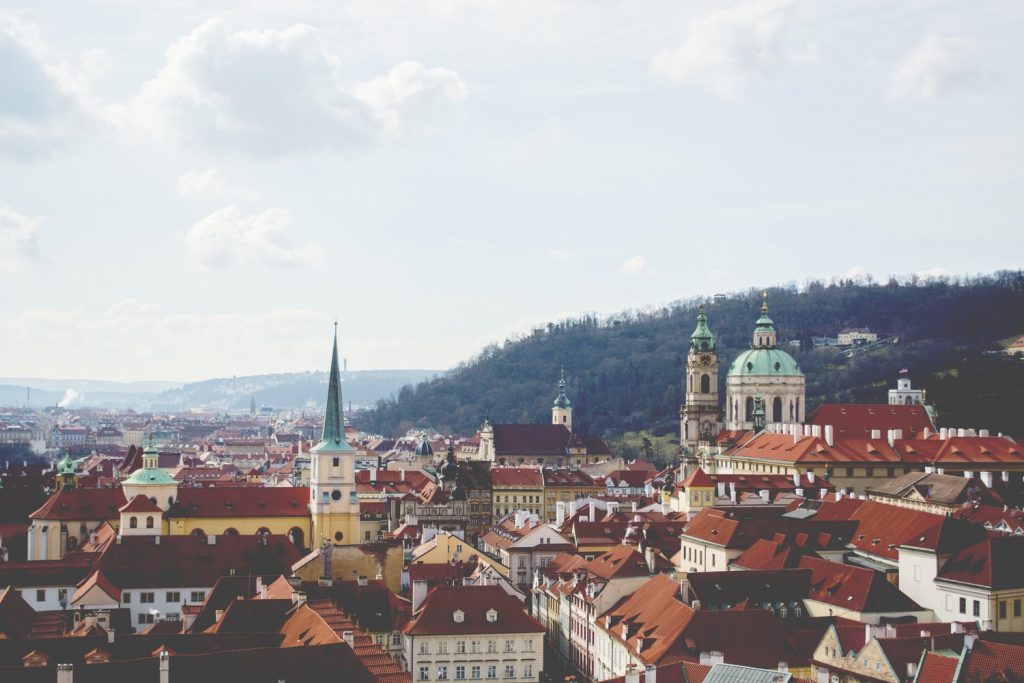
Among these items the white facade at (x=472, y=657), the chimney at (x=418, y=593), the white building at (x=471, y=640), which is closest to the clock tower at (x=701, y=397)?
→ the chimney at (x=418, y=593)

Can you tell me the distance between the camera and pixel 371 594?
66938 millimetres

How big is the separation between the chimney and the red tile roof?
1.39 m

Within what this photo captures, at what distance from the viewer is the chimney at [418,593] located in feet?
214

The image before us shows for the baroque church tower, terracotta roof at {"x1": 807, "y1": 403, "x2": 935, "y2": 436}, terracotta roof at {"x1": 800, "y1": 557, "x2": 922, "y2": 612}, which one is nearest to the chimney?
terracotta roof at {"x1": 800, "y1": 557, "x2": 922, "y2": 612}

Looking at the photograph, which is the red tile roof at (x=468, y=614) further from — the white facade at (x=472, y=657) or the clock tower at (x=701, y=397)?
the clock tower at (x=701, y=397)

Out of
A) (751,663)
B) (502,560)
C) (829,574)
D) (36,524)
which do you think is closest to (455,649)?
(751,663)

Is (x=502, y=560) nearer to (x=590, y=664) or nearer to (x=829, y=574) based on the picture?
(x=590, y=664)

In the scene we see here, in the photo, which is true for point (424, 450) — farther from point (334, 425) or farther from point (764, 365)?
point (334, 425)

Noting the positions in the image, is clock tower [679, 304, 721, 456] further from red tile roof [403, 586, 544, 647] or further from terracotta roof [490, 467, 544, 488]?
red tile roof [403, 586, 544, 647]

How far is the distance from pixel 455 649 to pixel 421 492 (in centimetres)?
7199

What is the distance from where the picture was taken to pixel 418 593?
65.8 meters

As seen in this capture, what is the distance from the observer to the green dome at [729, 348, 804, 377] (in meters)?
156

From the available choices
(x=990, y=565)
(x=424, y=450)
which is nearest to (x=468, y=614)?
(x=990, y=565)

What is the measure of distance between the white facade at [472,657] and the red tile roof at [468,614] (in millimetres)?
275
